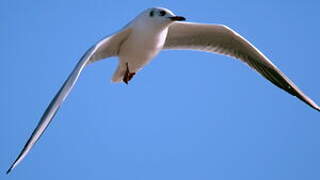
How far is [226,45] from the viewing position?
7.02 meters

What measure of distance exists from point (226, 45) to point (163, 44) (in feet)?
2.77

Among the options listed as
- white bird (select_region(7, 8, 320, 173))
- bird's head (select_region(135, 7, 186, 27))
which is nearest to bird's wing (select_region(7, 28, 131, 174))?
white bird (select_region(7, 8, 320, 173))

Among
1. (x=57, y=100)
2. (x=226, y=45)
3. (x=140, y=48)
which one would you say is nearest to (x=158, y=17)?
(x=140, y=48)

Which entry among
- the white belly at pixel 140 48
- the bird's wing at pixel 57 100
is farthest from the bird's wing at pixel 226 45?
the bird's wing at pixel 57 100

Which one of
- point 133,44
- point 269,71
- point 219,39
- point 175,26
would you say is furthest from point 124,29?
point 269,71

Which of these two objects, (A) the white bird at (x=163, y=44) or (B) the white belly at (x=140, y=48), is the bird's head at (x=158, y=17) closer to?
(A) the white bird at (x=163, y=44)

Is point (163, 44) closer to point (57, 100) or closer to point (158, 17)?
point (158, 17)

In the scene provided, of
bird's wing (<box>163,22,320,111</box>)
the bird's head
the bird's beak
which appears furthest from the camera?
bird's wing (<box>163,22,320,111</box>)

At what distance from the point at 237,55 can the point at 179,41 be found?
680 mm

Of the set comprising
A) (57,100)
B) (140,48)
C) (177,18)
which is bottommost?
(57,100)

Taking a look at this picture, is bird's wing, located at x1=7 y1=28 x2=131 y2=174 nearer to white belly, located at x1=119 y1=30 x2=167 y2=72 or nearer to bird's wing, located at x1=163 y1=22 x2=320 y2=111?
white belly, located at x1=119 y1=30 x2=167 y2=72

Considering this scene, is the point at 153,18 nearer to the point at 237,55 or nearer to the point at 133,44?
the point at 133,44

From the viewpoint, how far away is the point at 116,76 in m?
6.56

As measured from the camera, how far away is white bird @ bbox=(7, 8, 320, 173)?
6.07m
